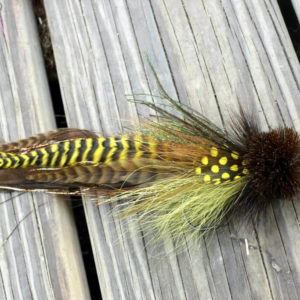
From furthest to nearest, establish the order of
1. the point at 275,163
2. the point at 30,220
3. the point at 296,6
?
the point at 296,6
the point at 30,220
the point at 275,163

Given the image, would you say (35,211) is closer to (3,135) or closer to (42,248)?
(42,248)

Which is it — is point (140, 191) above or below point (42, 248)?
above

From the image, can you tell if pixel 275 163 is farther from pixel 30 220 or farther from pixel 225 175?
pixel 30 220

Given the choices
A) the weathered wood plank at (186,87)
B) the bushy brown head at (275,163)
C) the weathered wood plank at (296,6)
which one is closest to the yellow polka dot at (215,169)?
the bushy brown head at (275,163)

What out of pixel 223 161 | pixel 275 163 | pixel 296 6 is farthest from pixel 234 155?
pixel 296 6

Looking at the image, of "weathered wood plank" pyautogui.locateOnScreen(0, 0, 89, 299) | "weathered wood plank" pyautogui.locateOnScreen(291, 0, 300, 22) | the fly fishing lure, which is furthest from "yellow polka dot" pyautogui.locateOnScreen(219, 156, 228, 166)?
"weathered wood plank" pyautogui.locateOnScreen(291, 0, 300, 22)

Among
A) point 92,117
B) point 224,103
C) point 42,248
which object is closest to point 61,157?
point 92,117

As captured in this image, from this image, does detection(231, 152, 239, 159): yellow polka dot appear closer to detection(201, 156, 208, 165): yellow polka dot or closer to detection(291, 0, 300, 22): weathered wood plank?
detection(201, 156, 208, 165): yellow polka dot
